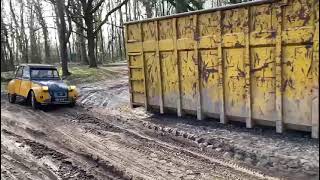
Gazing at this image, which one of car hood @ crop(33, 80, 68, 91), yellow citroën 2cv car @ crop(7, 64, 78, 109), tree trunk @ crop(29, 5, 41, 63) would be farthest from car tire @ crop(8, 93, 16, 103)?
tree trunk @ crop(29, 5, 41, 63)

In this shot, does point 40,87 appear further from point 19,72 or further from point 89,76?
point 89,76

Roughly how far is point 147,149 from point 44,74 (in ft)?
24.4

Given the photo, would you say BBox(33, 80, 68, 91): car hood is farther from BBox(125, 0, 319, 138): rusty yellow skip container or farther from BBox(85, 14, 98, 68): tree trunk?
BBox(85, 14, 98, 68): tree trunk

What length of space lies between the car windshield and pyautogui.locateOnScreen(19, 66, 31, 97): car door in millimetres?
192

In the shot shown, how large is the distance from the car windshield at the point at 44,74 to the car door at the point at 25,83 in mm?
192

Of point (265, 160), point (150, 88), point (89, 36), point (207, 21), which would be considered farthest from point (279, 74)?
point (89, 36)

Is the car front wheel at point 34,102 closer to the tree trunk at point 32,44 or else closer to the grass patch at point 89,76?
the tree trunk at point 32,44

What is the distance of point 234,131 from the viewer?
7.49 m

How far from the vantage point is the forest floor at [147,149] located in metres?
5.61

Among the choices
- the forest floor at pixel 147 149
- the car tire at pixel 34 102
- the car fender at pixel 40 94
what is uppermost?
the car fender at pixel 40 94

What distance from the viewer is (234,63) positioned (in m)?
7.41

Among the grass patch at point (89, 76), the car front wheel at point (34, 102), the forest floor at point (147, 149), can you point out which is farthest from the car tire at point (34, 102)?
the grass patch at point (89, 76)

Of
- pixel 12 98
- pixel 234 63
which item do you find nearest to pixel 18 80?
pixel 12 98

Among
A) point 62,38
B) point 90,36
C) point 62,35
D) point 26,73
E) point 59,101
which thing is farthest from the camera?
point 90,36
